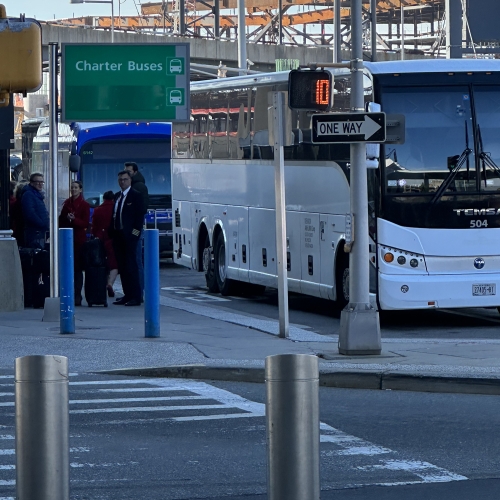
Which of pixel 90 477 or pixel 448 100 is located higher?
pixel 448 100

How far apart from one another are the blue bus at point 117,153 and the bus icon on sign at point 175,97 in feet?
37.7

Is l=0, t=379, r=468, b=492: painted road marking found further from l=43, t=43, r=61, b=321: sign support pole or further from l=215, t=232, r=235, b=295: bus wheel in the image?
l=215, t=232, r=235, b=295: bus wheel

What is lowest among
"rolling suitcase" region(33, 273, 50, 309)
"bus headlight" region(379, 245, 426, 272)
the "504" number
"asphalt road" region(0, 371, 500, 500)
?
"asphalt road" region(0, 371, 500, 500)

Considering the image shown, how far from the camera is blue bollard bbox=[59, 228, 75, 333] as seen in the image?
47.0 ft

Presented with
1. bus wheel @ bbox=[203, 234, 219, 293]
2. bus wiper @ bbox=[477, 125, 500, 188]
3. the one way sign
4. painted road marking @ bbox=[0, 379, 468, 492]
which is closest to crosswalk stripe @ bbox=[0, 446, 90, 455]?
painted road marking @ bbox=[0, 379, 468, 492]

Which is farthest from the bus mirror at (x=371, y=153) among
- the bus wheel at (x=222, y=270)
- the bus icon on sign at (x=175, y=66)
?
the bus wheel at (x=222, y=270)

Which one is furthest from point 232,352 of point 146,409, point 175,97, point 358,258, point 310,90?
point 175,97

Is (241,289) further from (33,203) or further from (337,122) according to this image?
(337,122)

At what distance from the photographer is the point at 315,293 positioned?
1752 cm

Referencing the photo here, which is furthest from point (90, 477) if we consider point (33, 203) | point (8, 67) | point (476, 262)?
point (33, 203)

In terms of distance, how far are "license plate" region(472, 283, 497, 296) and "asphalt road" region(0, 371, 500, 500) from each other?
5.04m

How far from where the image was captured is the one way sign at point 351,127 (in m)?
12.1

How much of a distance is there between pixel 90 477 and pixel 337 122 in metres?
5.64

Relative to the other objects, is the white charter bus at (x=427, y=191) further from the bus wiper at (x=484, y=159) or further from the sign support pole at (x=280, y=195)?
the sign support pole at (x=280, y=195)
